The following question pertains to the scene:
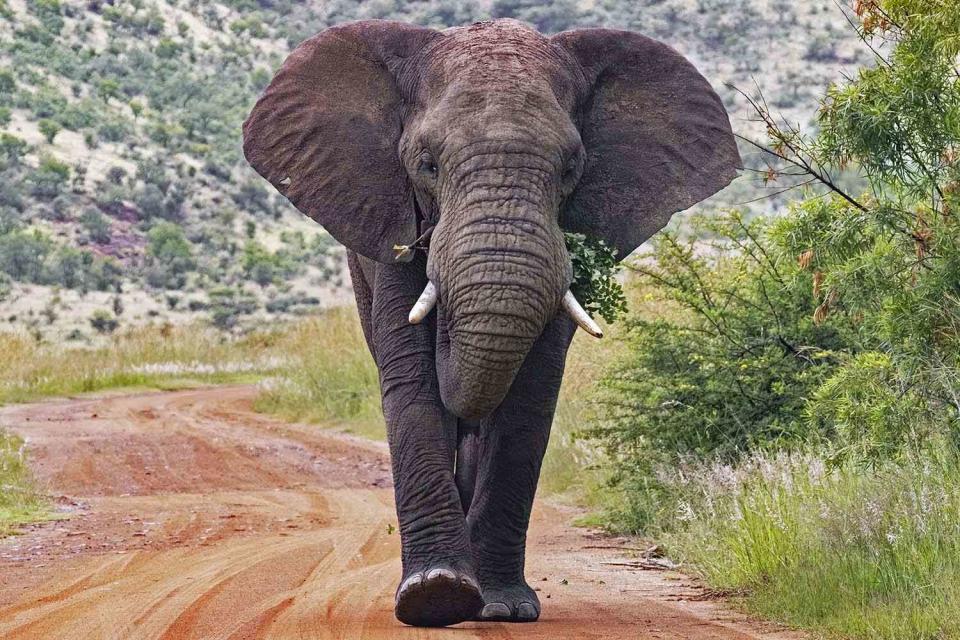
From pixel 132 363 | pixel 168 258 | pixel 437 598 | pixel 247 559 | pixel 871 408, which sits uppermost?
pixel 168 258

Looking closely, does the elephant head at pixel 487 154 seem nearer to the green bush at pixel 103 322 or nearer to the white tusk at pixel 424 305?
the white tusk at pixel 424 305

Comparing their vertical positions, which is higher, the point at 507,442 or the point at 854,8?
the point at 854,8

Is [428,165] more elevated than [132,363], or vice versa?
[428,165]

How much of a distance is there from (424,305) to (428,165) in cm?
78

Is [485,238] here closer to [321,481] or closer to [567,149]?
[567,149]

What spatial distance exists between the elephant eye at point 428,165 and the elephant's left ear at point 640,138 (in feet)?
3.12

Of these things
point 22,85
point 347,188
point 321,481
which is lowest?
point 321,481

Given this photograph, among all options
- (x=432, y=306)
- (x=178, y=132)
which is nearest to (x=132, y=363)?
(x=432, y=306)

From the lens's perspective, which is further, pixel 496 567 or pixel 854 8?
pixel 854 8

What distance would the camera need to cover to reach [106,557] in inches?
388

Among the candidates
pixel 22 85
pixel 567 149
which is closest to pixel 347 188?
pixel 567 149

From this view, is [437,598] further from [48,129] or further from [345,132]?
[48,129]

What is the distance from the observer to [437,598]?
271 inches

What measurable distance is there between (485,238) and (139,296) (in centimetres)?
4349
